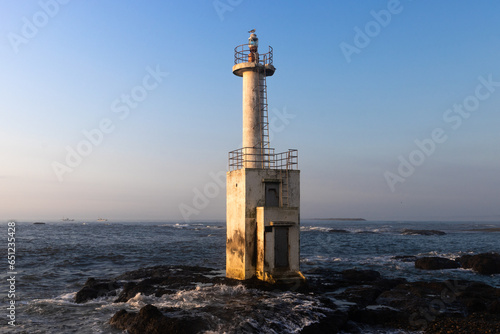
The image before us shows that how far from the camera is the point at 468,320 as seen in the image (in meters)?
13.6

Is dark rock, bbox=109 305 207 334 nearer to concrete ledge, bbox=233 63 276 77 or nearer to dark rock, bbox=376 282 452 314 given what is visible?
dark rock, bbox=376 282 452 314

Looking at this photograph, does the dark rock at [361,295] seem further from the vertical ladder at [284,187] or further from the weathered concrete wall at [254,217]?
the vertical ladder at [284,187]

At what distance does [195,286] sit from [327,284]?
6721mm

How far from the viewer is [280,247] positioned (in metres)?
18.8

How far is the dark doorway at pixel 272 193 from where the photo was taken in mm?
19094

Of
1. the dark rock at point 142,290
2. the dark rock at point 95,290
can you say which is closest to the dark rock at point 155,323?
the dark rock at point 142,290

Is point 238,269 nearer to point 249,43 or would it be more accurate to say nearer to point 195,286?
point 195,286

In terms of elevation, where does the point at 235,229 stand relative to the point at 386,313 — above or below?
above

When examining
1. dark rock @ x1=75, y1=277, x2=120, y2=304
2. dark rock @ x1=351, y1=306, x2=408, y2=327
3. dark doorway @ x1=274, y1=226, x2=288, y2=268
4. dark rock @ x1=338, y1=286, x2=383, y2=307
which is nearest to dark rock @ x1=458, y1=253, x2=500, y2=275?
dark rock @ x1=338, y1=286, x2=383, y2=307

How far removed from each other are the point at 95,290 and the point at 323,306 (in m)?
10.3

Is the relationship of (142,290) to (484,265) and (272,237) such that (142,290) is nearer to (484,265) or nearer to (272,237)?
(272,237)

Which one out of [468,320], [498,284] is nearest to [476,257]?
[498,284]

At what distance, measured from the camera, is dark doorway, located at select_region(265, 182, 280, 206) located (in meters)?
19.1

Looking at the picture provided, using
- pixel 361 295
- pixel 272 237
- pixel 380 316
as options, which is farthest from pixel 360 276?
pixel 380 316
